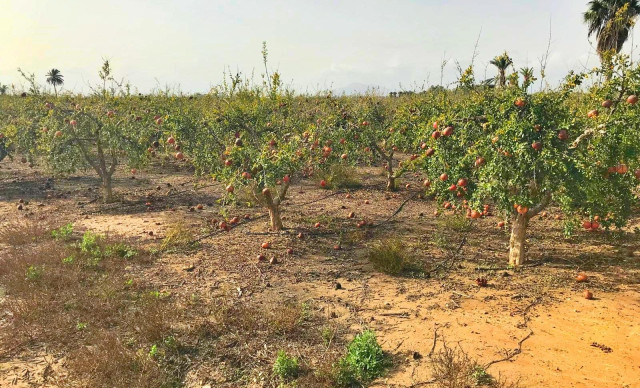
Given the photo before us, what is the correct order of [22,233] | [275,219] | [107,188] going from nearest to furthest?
[22,233] → [275,219] → [107,188]

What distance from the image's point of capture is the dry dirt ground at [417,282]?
179 inches

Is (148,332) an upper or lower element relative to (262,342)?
upper

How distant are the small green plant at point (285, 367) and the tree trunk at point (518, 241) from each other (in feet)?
14.7

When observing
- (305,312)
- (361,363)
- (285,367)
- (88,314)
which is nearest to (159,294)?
(88,314)

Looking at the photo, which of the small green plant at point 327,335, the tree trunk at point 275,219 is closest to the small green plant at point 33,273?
the tree trunk at point 275,219

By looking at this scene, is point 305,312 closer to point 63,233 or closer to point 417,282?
point 417,282

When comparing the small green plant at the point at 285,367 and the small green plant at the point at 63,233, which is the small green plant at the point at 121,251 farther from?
the small green plant at the point at 285,367

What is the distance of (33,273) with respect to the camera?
6.64 metres

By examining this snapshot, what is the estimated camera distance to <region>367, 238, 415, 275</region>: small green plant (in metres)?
6.94

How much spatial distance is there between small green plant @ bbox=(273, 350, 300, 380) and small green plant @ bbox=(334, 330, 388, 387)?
45 centimetres

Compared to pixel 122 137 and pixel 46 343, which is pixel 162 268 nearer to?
pixel 46 343

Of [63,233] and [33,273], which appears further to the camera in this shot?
[63,233]

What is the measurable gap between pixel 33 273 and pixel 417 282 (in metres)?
6.11

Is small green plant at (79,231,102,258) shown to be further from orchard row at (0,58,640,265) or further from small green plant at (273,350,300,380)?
small green plant at (273,350,300,380)
